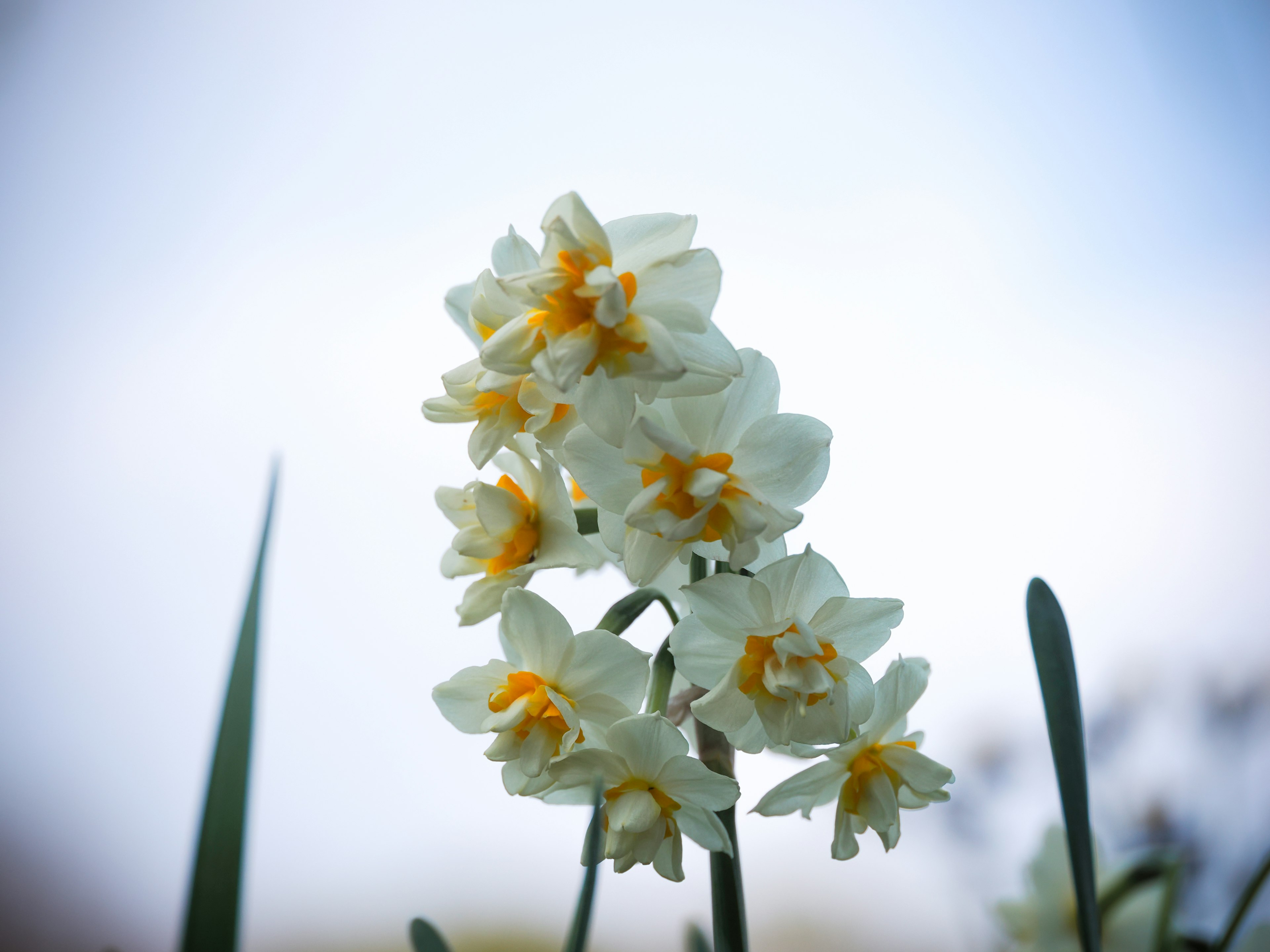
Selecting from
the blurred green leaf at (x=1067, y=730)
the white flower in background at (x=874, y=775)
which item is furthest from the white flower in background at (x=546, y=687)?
the blurred green leaf at (x=1067, y=730)

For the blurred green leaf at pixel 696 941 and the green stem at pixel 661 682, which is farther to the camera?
the blurred green leaf at pixel 696 941

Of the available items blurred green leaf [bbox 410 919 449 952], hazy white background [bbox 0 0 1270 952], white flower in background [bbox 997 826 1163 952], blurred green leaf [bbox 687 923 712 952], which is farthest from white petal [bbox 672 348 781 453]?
hazy white background [bbox 0 0 1270 952]

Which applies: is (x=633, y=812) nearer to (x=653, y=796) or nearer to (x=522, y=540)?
(x=653, y=796)

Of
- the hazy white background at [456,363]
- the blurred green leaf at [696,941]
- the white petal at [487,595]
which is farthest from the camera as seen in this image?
the hazy white background at [456,363]

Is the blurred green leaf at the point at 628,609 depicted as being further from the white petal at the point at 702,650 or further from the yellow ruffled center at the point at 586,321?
the yellow ruffled center at the point at 586,321

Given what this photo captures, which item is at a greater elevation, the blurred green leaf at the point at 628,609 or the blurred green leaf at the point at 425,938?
the blurred green leaf at the point at 628,609

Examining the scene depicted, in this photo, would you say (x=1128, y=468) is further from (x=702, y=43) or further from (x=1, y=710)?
(x=1, y=710)

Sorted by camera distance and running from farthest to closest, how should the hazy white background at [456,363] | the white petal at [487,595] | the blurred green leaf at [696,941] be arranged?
the hazy white background at [456,363]
the blurred green leaf at [696,941]
the white petal at [487,595]

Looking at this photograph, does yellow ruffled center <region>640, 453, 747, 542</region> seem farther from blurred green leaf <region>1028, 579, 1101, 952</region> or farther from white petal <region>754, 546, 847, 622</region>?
blurred green leaf <region>1028, 579, 1101, 952</region>
